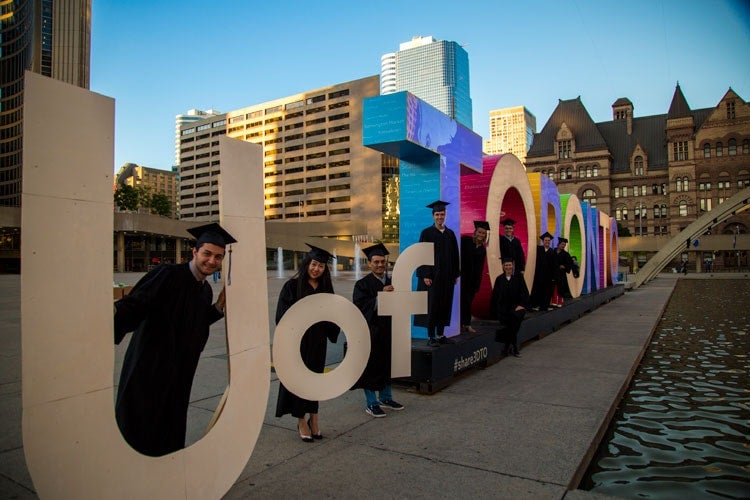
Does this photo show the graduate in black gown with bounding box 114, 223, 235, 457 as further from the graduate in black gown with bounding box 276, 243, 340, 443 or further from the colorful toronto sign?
the colorful toronto sign

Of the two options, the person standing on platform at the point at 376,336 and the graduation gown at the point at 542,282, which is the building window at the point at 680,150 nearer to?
the graduation gown at the point at 542,282

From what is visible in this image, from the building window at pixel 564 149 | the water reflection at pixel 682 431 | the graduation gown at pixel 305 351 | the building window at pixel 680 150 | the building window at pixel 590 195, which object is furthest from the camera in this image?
the building window at pixel 564 149

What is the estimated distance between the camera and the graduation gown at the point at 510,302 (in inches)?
294

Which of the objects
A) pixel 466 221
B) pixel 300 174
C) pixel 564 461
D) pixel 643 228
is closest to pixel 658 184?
pixel 643 228

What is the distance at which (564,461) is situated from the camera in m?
3.51

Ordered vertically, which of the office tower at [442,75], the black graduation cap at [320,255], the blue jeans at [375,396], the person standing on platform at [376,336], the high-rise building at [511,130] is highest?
the office tower at [442,75]

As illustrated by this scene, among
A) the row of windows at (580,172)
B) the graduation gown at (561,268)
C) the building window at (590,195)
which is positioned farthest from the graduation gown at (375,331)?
the building window at (590,195)

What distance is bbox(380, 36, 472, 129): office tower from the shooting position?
184 meters

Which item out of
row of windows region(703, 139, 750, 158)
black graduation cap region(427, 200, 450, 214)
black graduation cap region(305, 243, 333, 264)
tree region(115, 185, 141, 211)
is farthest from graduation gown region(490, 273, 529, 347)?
tree region(115, 185, 141, 211)

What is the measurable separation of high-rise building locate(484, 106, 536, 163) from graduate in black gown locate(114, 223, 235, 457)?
19710cm

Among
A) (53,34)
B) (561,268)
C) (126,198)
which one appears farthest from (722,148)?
(126,198)

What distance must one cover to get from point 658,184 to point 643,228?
6.66 meters

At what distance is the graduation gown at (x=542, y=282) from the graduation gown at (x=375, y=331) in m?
6.21

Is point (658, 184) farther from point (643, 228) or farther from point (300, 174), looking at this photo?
point (300, 174)
